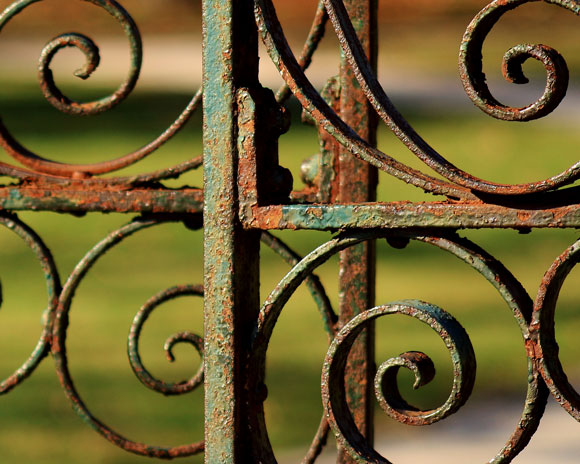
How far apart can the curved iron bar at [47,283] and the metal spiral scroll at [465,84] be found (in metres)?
0.58

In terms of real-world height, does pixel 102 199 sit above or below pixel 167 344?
above

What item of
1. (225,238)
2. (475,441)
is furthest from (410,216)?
(475,441)

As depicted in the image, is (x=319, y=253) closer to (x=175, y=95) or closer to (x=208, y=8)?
(x=208, y=8)

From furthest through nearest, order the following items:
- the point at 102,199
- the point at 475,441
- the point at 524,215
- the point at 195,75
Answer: the point at 195,75 < the point at 475,441 < the point at 102,199 < the point at 524,215

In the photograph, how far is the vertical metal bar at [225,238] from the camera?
54.1 inches

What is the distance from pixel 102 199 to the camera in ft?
5.40

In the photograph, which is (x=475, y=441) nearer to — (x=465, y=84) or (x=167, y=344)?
(x=167, y=344)

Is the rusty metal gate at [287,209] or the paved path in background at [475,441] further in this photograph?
the paved path in background at [475,441]

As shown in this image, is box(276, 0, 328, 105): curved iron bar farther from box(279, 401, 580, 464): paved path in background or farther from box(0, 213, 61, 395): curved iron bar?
box(279, 401, 580, 464): paved path in background

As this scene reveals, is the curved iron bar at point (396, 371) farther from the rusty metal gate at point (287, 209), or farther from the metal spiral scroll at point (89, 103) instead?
the metal spiral scroll at point (89, 103)

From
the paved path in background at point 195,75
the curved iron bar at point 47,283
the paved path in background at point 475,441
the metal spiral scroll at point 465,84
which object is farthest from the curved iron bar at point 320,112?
the paved path in background at point 195,75

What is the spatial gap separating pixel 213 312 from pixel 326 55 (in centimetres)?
1548

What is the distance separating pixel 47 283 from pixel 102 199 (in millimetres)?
190

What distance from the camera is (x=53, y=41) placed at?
5.35 feet
